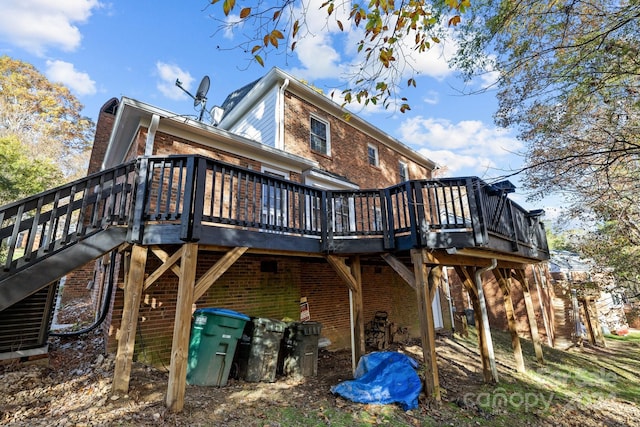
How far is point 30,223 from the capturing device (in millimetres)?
3809

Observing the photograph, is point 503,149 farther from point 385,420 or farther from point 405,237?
point 385,420

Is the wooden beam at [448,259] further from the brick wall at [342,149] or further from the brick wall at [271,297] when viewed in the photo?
the brick wall at [342,149]

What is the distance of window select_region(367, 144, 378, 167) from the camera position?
41.3 feet

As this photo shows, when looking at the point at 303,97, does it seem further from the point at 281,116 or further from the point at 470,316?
the point at 470,316

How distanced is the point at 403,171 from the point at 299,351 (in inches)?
420

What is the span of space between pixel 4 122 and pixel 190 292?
25.4m

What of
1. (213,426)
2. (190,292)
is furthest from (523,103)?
(213,426)

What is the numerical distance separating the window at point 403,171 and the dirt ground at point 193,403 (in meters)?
9.50

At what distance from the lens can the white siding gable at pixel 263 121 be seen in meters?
9.49

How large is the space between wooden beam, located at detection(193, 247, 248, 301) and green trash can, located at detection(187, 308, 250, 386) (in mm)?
667

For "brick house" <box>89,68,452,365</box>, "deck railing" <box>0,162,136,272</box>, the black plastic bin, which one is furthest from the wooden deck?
the black plastic bin

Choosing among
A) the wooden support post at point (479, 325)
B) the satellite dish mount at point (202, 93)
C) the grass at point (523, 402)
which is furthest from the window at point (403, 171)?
the satellite dish mount at point (202, 93)

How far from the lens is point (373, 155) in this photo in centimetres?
1285

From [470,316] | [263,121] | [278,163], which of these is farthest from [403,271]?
[470,316]
